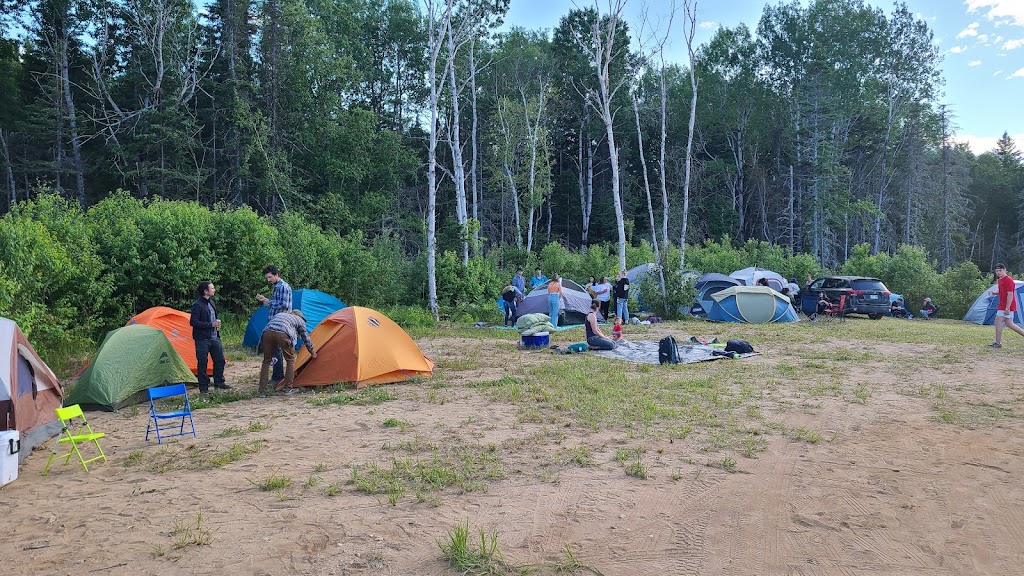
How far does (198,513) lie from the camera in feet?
14.7

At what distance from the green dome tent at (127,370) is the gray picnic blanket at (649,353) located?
7292mm

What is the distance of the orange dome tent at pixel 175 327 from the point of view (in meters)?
9.99

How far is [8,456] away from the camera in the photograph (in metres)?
5.06

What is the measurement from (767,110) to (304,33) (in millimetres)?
28251

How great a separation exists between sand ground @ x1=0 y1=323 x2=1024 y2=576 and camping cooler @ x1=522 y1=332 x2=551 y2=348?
569 centimetres

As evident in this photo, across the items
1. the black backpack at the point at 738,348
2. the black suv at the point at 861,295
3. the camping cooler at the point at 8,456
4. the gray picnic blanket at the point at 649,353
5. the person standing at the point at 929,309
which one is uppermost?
the black suv at the point at 861,295

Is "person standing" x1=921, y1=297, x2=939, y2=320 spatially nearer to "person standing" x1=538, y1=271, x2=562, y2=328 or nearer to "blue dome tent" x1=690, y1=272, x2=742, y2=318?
"blue dome tent" x1=690, y1=272, x2=742, y2=318

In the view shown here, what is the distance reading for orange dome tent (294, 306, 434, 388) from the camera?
8898mm

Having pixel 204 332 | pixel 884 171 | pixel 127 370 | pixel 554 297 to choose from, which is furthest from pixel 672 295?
pixel 884 171

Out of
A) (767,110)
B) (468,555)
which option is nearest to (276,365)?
(468,555)

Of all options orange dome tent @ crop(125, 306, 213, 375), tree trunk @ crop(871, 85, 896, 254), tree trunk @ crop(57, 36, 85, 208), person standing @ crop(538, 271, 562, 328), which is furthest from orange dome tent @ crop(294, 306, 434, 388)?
tree trunk @ crop(871, 85, 896, 254)

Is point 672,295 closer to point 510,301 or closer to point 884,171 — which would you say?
point 510,301

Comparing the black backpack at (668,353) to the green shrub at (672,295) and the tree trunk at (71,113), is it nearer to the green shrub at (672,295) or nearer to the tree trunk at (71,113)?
the green shrub at (672,295)

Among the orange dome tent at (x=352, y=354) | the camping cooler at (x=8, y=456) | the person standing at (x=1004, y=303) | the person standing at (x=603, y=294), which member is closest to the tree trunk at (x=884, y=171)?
the person standing at (x=603, y=294)
